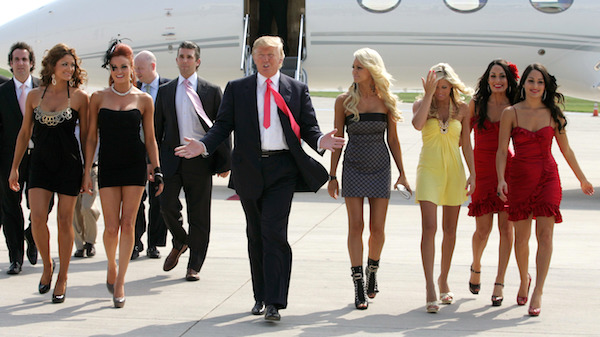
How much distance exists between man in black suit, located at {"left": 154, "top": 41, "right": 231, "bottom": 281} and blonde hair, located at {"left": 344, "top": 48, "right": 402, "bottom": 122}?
129cm

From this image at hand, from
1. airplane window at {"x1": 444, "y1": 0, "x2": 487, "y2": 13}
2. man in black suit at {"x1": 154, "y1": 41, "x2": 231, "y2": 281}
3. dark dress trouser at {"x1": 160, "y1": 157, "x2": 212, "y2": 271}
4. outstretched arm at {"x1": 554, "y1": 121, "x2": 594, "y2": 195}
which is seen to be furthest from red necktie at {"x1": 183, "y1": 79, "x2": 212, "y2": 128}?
airplane window at {"x1": 444, "y1": 0, "x2": 487, "y2": 13}

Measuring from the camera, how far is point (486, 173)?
5770 millimetres

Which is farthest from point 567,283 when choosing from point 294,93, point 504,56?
point 504,56

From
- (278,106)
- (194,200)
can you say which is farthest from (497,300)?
(194,200)

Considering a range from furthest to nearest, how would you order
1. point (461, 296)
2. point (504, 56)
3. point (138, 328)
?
point (504, 56) < point (461, 296) < point (138, 328)

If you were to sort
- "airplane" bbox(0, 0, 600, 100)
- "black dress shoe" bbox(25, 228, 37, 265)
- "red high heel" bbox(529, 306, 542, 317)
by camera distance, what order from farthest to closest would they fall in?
"airplane" bbox(0, 0, 600, 100) → "black dress shoe" bbox(25, 228, 37, 265) → "red high heel" bbox(529, 306, 542, 317)

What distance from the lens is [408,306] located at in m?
5.45

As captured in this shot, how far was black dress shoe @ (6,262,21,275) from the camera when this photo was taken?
634 centimetres

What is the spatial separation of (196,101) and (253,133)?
1360 millimetres

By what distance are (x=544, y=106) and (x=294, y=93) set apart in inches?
65.6

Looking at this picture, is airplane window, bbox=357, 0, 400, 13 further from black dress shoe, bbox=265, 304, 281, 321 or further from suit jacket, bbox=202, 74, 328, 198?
black dress shoe, bbox=265, 304, 281, 321

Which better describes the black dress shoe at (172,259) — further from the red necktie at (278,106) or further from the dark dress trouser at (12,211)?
the red necktie at (278,106)

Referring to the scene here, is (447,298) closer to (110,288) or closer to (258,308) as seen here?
(258,308)

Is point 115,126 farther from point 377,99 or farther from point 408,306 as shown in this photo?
point 408,306
